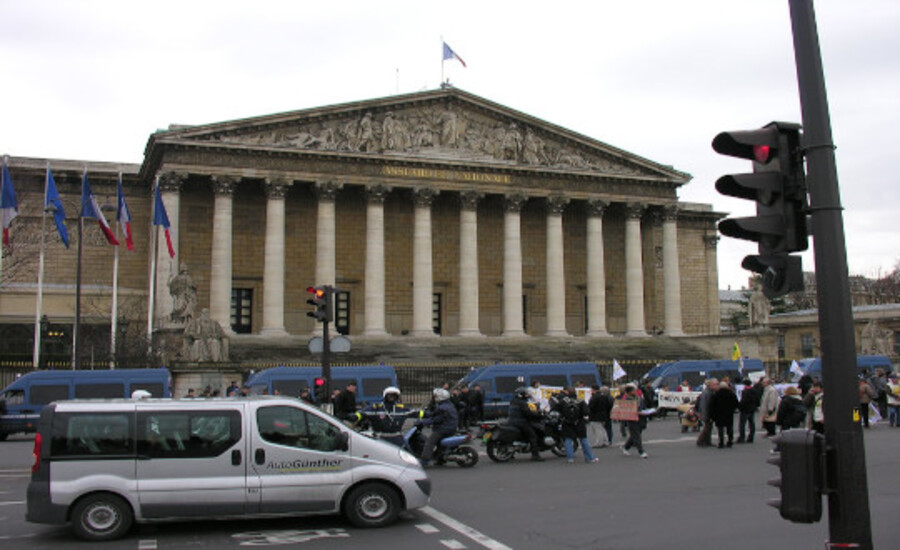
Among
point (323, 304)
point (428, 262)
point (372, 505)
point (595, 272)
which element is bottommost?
point (372, 505)

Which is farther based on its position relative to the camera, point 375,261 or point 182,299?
point 375,261

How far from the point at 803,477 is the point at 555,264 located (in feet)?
145

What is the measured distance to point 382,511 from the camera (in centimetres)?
1094

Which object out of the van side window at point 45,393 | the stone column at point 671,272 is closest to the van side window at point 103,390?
the van side window at point 45,393

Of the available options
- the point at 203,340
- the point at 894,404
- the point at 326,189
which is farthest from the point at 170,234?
the point at 894,404

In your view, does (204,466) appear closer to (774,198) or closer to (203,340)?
(774,198)

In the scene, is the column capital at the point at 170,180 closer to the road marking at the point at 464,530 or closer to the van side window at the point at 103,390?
the van side window at the point at 103,390

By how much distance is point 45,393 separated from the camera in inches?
1073

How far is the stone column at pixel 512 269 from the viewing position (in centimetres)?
4834

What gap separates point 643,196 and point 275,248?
21.5 m

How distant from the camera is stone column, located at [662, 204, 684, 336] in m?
52.4

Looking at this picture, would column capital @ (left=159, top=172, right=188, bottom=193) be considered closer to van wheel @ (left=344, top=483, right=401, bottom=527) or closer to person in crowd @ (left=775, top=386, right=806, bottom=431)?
person in crowd @ (left=775, top=386, right=806, bottom=431)

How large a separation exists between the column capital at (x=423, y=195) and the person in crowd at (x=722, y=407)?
93.2 ft

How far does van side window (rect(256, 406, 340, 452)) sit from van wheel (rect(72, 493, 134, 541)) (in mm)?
1776
